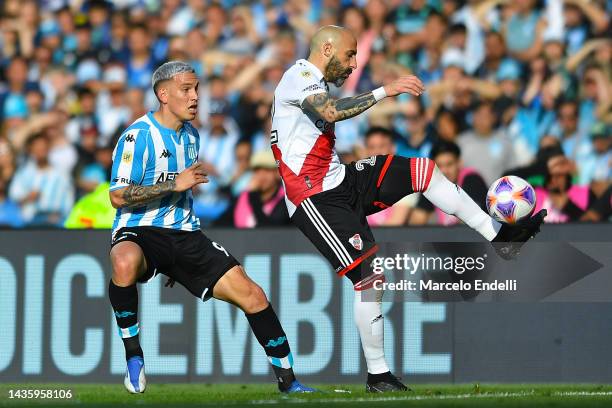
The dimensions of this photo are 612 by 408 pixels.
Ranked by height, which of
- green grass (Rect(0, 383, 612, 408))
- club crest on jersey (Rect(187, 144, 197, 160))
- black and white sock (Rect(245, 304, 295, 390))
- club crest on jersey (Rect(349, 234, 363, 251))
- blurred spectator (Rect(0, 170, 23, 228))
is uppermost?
club crest on jersey (Rect(187, 144, 197, 160))

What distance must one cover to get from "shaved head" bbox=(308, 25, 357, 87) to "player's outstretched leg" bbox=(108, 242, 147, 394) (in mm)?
1758

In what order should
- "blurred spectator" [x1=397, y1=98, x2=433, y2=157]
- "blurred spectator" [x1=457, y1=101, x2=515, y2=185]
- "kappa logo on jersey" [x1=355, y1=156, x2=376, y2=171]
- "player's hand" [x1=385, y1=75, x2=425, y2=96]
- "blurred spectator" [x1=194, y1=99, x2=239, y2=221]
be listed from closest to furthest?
"player's hand" [x1=385, y1=75, x2=425, y2=96], "kappa logo on jersey" [x1=355, y1=156, x2=376, y2=171], "blurred spectator" [x1=457, y1=101, x2=515, y2=185], "blurred spectator" [x1=397, y1=98, x2=433, y2=157], "blurred spectator" [x1=194, y1=99, x2=239, y2=221]

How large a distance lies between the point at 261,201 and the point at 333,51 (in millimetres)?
4119

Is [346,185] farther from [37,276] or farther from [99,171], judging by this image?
[99,171]

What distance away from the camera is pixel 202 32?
15812 millimetres

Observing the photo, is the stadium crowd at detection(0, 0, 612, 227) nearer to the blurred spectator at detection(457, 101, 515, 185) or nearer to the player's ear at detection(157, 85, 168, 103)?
the blurred spectator at detection(457, 101, 515, 185)

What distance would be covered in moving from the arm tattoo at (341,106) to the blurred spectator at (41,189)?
21.3 ft

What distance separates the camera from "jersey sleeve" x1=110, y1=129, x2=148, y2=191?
330 inches

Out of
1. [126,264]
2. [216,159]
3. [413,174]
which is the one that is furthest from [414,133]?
[126,264]

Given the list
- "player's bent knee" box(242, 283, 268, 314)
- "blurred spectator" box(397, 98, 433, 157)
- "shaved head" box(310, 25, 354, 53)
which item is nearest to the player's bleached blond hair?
"shaved head" box(310, 25, 354, 53)

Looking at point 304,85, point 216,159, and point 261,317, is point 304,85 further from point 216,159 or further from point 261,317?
point 216,159

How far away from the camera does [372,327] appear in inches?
331

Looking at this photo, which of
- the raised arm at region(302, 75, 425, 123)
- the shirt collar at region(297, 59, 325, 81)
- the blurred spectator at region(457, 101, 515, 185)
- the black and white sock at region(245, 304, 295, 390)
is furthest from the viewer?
the blurred spectator at region(457, 101, 515, 185)

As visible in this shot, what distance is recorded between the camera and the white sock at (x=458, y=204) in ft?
28.4
